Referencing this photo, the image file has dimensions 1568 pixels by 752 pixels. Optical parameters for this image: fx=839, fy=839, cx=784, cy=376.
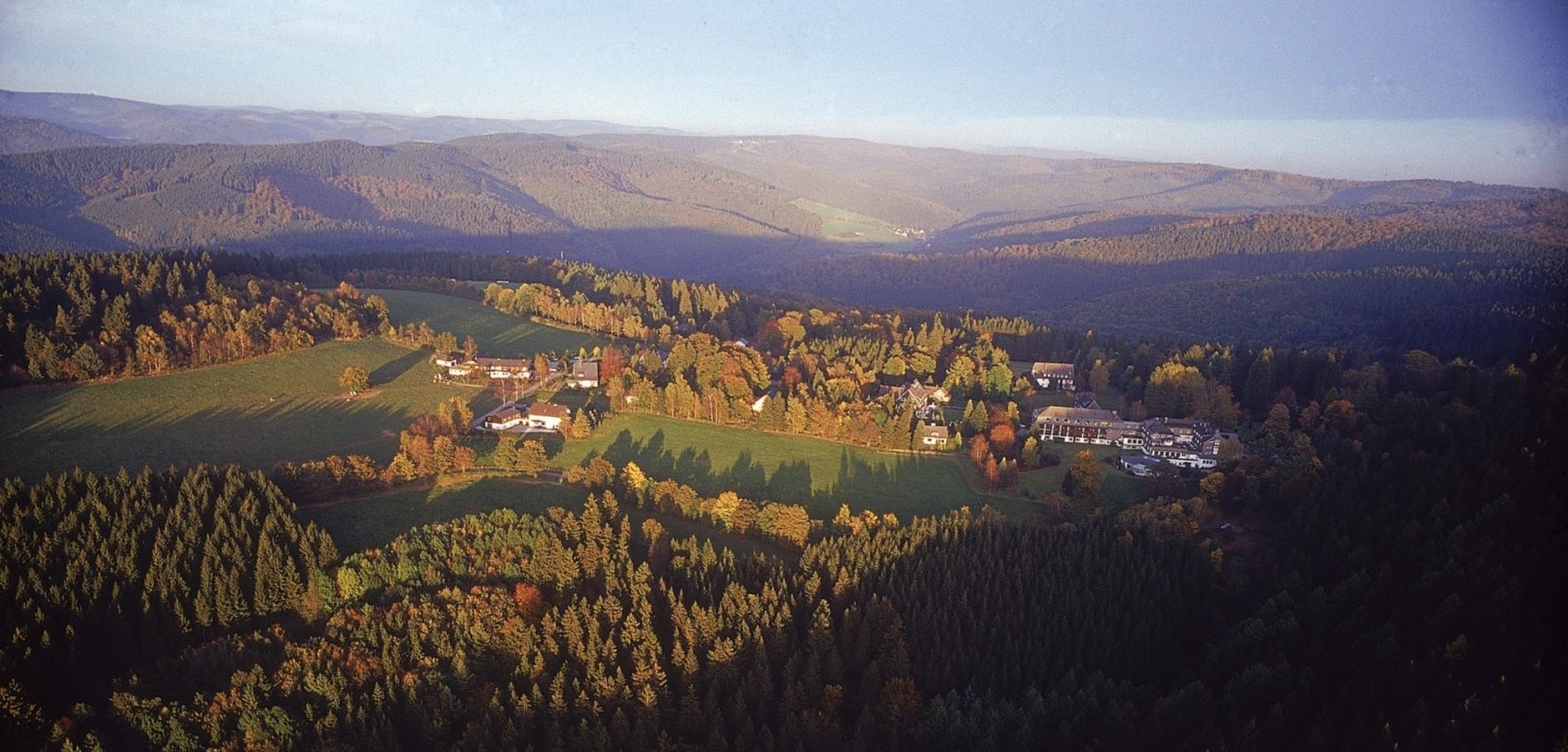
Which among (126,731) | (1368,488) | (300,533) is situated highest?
(1368,488)

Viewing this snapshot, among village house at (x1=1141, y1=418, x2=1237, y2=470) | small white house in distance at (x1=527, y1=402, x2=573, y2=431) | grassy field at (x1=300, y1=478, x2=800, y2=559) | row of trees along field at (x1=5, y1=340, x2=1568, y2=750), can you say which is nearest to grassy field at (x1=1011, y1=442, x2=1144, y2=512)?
village house at (x1=1141, y1=418, x2=1237, y2=470)

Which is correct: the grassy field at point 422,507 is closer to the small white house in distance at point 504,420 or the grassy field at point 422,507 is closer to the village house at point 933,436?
the small white house in distance at point 504,420

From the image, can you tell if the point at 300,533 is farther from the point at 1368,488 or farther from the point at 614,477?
the point at 1368,488

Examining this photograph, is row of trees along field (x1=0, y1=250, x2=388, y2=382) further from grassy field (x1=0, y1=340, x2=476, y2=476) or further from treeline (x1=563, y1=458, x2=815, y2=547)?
treeline (x1=563, y1=458, x2=815, y2=547)

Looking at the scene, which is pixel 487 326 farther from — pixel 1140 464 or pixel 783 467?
pixel 1140 464

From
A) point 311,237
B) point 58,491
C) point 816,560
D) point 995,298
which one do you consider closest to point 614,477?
point 816,560

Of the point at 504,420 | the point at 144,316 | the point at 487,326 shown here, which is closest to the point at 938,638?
the point at 504,420
